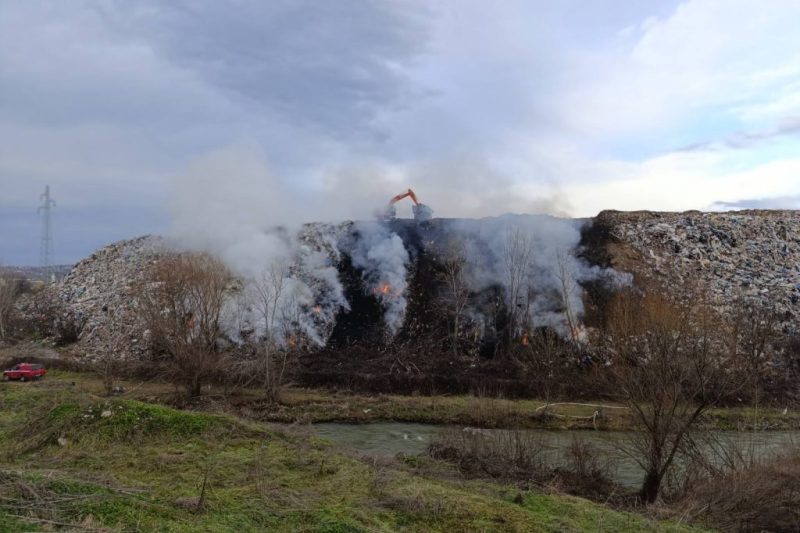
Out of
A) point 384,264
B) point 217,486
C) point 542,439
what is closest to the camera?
point 217,486

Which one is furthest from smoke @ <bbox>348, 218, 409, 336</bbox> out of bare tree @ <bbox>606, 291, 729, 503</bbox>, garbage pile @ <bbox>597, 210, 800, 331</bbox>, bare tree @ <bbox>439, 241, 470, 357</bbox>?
bare tree @ <bbox>606, 291, 729, 503</bbox>

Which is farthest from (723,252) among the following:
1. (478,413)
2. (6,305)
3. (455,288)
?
(6,305)

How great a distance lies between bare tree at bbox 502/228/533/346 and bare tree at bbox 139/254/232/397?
14.3 metres

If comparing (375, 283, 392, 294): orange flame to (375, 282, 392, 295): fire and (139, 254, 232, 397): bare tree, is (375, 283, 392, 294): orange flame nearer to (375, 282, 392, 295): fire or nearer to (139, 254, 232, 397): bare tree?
(375, 282, 392, 295): fire

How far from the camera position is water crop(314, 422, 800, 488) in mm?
14789

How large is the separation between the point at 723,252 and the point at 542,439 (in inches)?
1007

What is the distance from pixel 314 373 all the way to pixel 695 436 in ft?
52.2

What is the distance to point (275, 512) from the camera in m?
7.95

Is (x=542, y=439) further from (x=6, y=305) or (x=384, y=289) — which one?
(x=6, y=305)

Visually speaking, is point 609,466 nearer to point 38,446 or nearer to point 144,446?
point 144,446

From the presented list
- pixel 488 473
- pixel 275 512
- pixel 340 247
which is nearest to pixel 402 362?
pixel 340 247

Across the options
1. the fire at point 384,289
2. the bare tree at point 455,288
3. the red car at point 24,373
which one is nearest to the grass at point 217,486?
the red car at point 24,373

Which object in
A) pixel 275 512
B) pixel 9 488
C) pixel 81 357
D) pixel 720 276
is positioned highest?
pixel 720 276

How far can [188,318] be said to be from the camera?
22.6 metres
